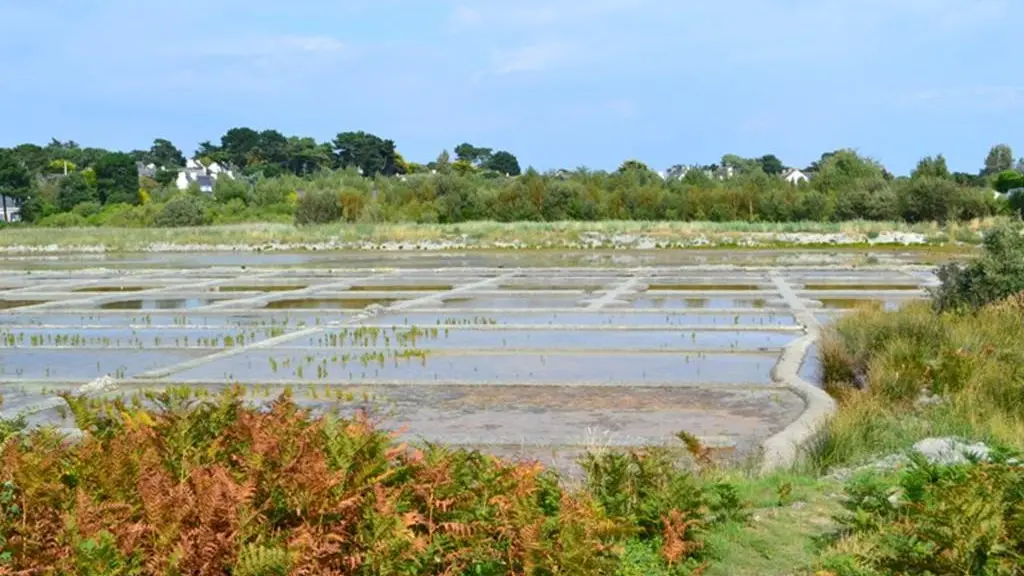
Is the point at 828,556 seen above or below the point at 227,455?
below

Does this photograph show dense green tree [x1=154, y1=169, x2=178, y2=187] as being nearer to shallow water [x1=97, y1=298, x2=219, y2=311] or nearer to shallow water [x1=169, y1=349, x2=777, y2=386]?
shallow water [x1=97, y1=298, x2=219, y2=311]

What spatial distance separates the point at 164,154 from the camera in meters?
146

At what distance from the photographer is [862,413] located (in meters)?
8.65

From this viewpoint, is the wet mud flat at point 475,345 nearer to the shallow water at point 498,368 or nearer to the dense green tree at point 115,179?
the shallow water at point 498,368

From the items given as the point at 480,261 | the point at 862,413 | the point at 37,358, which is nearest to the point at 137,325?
the point at 37,358

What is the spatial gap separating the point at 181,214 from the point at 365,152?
57375 millimetres

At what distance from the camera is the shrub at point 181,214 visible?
229ft

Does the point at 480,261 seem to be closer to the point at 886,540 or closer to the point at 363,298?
the point at 363,298

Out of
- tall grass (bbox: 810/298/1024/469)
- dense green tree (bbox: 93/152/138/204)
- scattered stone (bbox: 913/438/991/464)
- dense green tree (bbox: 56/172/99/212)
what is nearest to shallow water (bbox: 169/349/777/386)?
tall grass (bbox: 810/298/1024/469)

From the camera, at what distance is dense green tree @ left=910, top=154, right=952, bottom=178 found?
62463 mm

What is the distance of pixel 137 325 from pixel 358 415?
48.9ft

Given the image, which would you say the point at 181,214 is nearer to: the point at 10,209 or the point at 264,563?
the point at 10,209

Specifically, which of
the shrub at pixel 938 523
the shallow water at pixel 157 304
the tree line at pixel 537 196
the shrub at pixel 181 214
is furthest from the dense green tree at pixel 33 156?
the shrub at pixel 938 523

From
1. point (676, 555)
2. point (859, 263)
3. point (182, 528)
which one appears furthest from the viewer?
point (859, 263)
